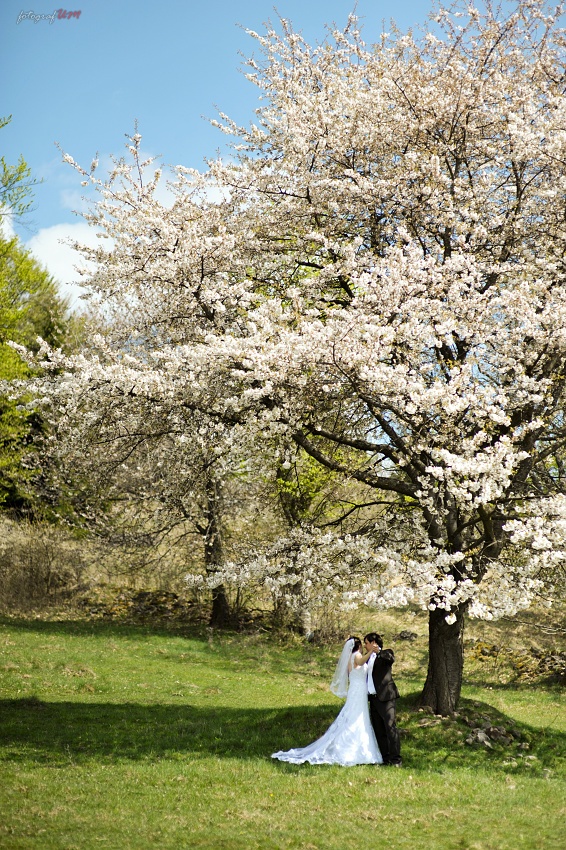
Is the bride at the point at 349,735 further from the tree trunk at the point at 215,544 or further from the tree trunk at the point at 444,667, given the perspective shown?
the tree trunk at the point at 215,544

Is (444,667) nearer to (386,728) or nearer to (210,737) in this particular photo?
(386,728)

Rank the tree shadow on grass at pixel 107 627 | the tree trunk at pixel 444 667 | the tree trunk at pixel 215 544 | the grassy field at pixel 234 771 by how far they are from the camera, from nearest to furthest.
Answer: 1. the grassy field at pixel 234 771
2. the tree trunk at pixel 444 667
3. the tree shadow on grass at pixel 107 627
4. the tree trunk at pixel 215 544

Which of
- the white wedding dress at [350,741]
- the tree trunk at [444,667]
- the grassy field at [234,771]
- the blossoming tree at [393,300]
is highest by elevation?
the blossoming tree at [393,300]

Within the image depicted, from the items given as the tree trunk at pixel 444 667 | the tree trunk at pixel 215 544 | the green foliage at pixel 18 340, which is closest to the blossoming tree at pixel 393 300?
the tree trunk at pixel 444 667

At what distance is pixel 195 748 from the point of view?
10.1m

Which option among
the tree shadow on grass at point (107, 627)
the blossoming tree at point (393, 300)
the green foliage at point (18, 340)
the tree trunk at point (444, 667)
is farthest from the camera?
the green foliage at point (18, 340)

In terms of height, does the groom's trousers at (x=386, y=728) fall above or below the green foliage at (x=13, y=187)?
below

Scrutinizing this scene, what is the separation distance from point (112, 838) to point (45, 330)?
25.2 meters

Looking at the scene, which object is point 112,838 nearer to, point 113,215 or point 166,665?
point 113,215

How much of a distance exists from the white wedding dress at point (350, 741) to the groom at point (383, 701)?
12cm

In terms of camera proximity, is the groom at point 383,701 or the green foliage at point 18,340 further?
the green foliage at point 18,340

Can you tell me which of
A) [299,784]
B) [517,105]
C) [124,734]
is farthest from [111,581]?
[517,105]

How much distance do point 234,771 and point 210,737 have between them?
70.3 inches

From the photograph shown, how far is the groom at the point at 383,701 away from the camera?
9656mm
